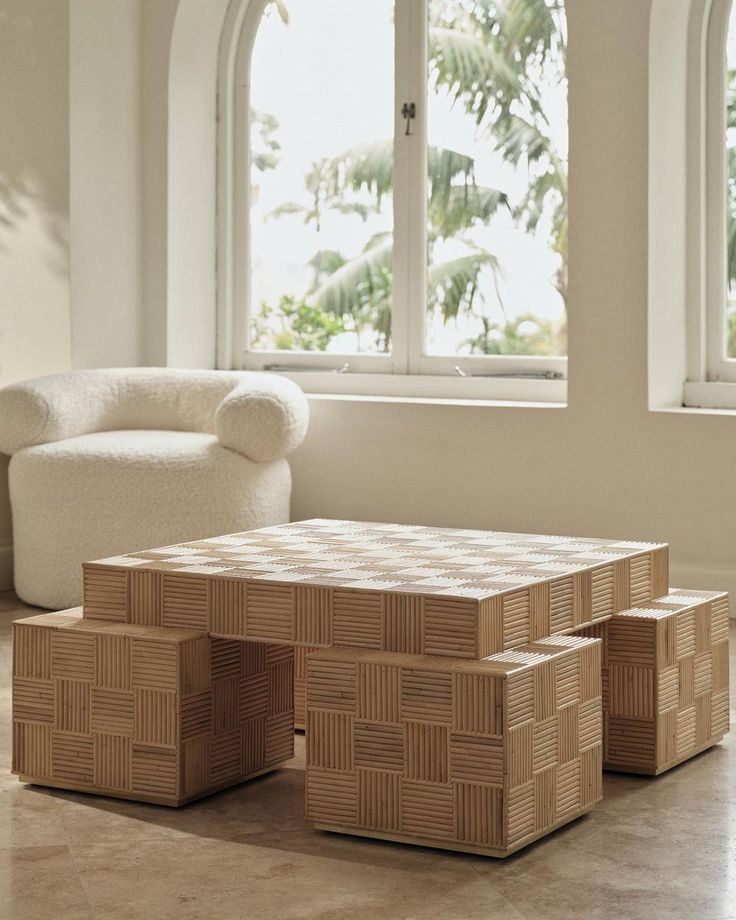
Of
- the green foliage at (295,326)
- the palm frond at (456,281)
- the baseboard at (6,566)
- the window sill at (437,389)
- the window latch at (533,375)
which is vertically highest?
the palm frond at (456,281)

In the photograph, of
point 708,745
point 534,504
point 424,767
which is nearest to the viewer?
point 424,767

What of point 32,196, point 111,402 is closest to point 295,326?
point 111,402

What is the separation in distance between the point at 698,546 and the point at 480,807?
2207mm

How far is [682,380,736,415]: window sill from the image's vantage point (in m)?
4.25

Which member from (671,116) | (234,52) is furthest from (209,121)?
(671,116)

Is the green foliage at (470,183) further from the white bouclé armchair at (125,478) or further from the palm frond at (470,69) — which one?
the white bouclé armchair at (125,478)

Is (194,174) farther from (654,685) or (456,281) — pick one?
(654,685)

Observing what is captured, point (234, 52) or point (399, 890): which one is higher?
point (234, 52)

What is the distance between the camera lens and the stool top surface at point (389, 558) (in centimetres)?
228

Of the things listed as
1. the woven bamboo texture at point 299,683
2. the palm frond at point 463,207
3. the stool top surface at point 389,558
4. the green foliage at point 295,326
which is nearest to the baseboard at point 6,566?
the green foliage at point 295,326

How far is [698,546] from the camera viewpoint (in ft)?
13.5

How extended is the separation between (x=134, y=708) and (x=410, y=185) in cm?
286

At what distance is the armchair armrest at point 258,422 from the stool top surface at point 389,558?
1179 millimetres

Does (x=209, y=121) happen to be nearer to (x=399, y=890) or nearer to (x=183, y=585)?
(x=183, y=585)
